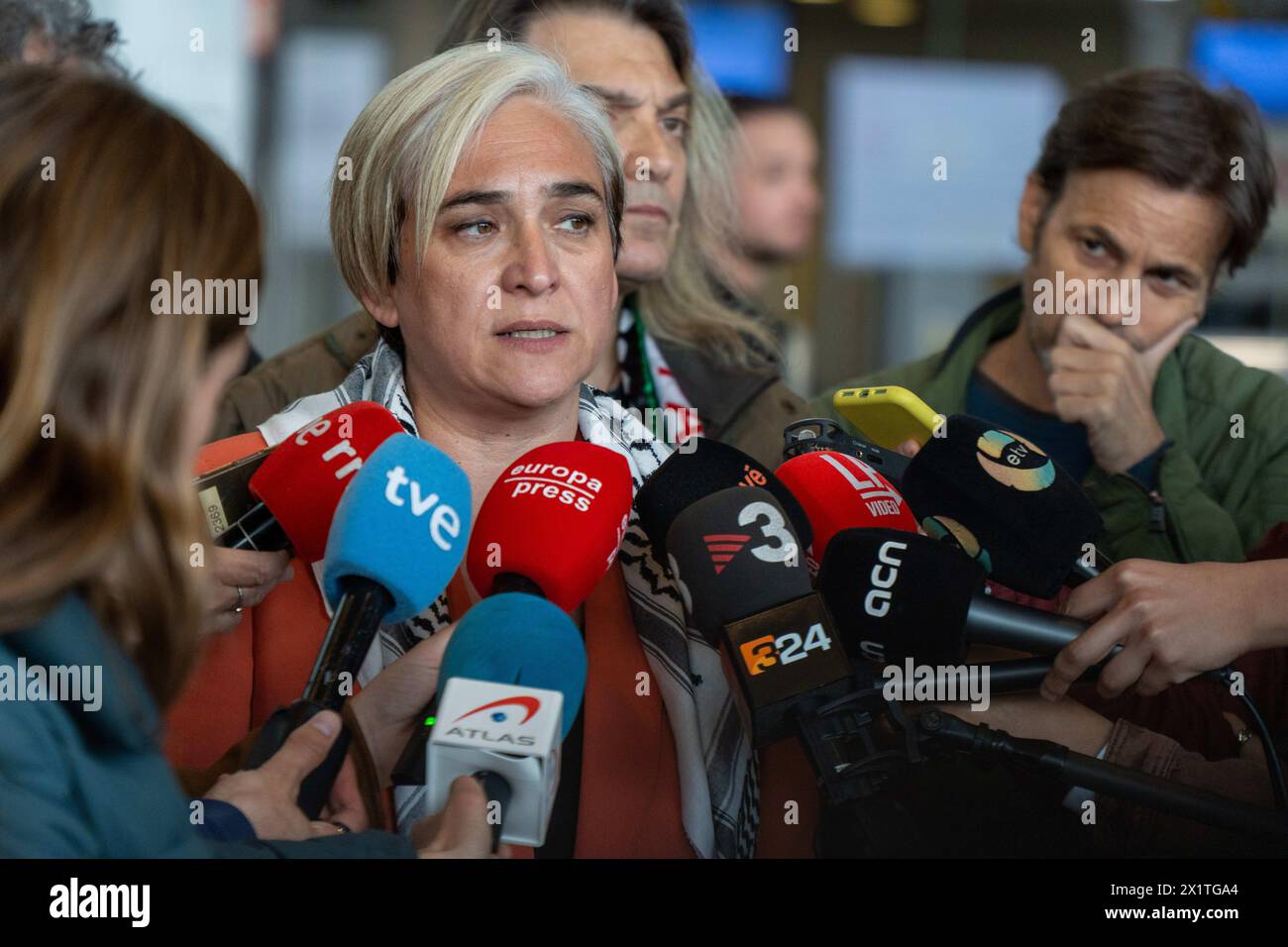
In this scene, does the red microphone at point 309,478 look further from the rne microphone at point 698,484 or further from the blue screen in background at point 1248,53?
the blue screen in background at point 1248,53

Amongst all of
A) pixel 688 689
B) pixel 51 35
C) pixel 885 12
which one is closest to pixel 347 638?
pixel 688 689

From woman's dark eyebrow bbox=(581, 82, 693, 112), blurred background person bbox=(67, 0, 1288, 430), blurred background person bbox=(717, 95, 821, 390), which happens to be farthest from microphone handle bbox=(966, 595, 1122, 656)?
blurred background person bbox=(67, 0, 1288, 430)

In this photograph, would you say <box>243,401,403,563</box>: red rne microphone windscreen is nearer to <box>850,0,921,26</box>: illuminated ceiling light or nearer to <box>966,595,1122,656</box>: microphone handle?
<box>966,595,1122,656</box>: microphone handle

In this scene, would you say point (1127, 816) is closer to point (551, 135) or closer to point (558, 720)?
point (558, 720)

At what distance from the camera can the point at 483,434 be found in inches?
59.9

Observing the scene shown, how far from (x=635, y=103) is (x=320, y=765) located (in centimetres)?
123

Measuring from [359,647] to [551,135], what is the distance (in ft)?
2.05

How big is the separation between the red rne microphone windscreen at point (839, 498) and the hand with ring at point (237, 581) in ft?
1.58

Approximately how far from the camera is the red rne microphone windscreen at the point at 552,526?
1.18 m

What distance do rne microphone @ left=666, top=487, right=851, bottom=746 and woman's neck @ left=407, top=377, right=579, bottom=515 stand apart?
1.10 ft

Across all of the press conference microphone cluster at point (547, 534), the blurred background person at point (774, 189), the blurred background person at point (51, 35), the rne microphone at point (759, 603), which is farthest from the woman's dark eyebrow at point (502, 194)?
the blurred background person at point (774, 189)

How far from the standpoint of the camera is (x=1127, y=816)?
1.20 meters

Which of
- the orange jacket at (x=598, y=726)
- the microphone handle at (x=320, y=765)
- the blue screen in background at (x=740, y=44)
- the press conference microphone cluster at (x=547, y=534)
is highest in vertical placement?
the blue screen in background at (x=740, y=44)
